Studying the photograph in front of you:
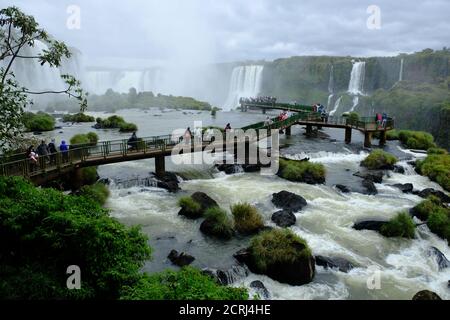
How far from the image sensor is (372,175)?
27.6m

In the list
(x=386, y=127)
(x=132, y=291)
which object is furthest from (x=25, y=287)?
(x=386, y=127)

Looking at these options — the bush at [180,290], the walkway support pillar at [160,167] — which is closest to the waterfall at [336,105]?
the walkway support pillar at [160,167]

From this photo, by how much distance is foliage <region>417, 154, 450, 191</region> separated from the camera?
27.6 metres

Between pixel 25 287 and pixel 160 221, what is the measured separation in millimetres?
10110

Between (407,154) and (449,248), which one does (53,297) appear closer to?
(449,248)

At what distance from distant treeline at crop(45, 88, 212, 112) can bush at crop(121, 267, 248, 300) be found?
7260 centimetres

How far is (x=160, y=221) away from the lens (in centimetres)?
1912

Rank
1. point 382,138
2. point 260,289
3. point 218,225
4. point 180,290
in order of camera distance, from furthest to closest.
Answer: point 382,138 < point 218,225 < point 260,289 < point 180,290

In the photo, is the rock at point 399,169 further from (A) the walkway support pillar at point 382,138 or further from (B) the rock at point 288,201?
(B) the rock at point 288,201

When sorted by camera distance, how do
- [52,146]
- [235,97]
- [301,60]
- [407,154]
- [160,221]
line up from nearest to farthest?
[160,221] < [52,146] < [407,154] < [235,97] < [301,60]


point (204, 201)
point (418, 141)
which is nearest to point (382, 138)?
point (418, 141)

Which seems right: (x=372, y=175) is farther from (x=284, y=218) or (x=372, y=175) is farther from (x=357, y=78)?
(x=357, y=78)

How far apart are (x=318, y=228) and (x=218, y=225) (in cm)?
493

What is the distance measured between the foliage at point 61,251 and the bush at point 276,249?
5.24 metres
